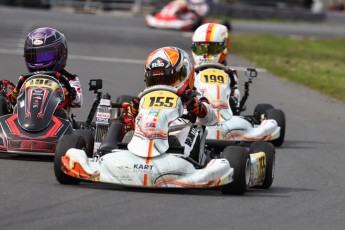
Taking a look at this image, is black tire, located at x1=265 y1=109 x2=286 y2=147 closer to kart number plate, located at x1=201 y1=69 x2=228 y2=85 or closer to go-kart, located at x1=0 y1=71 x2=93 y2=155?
kart number plate, located at x1=201 y1=69 x2=228 y2=85

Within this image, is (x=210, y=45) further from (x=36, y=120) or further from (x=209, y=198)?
(x=209, y=198)

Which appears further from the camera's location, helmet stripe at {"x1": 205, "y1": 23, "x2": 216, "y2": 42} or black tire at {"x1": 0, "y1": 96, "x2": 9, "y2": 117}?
helmet stripe at {"x1": 205, "y1": 23, "x2": 216, "y2": 42}

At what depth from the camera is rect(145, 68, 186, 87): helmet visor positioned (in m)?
8.62

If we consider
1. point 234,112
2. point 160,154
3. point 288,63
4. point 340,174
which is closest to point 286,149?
point 234,112

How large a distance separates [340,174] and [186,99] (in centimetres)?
221

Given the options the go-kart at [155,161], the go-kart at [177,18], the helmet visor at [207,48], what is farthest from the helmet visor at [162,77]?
the go-kart at [177,18]

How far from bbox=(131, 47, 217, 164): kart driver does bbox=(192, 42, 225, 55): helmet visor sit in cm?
387

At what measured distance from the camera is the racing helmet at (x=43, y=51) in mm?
10516

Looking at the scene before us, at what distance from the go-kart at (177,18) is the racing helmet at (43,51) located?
23.1 metres

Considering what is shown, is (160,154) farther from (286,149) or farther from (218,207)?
(286,149)

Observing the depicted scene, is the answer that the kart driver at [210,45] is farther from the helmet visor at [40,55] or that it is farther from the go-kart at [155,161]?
the go-kart at [155,161]

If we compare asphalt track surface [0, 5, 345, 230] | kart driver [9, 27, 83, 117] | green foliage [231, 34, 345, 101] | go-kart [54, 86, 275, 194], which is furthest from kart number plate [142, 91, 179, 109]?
green foliage [231, 34, 345, 101]

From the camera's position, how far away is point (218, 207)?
7492mm

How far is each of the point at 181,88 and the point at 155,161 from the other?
1017 millimetres
